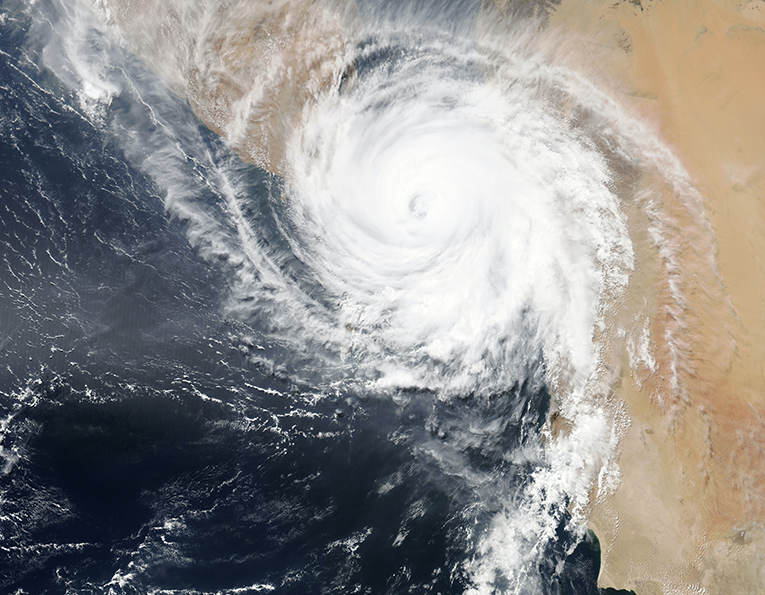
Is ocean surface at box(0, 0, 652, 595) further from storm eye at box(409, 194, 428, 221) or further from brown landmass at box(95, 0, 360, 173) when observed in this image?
brown landmass at box(95, 0, 360, 173)

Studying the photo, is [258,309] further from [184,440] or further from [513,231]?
[513,231]

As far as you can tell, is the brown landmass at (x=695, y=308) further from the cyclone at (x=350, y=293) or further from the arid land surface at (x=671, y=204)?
the cyclone at (x=350, y=293)

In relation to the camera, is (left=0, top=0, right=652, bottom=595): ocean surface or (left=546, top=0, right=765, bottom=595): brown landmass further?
(left=546, top=0, right=765, bottom=595): brown landmass

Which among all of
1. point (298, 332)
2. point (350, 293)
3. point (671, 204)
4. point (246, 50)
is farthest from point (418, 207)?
point (671, 204)

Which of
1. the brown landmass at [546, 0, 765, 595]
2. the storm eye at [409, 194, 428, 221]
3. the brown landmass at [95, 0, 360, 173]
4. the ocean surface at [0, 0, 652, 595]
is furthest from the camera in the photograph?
the storm eye at [409, 194, 428, 221]

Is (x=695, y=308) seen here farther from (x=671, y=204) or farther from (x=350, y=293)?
(x=350, y=293)

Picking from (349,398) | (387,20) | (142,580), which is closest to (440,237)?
(349,398)

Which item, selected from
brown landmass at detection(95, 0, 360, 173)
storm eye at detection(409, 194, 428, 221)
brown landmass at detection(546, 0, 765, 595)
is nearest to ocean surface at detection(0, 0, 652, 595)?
storm eye at detection(409, 194, 428, 221)

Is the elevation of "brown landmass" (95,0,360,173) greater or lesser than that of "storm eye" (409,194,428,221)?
greater
